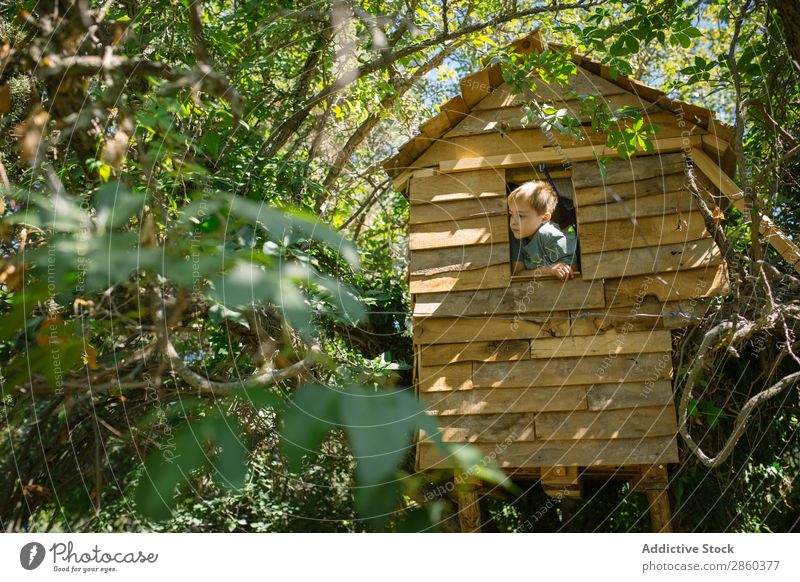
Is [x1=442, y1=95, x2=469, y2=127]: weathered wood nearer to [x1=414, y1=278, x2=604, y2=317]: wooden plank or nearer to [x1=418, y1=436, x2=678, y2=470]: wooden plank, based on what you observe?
[x1=414, y1=278, x2=604, y2=317]: wooden plank

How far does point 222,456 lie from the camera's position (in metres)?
0.78

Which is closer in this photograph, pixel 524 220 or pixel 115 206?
pixel 115 206

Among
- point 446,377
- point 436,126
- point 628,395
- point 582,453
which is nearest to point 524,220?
point 436,126

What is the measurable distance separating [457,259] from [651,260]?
861 mm

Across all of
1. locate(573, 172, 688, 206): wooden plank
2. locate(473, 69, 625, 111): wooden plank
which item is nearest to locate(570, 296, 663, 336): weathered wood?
locate(573, 172, 688, 206): wooden plank

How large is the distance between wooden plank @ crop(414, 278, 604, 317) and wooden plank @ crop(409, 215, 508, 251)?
0.23 m

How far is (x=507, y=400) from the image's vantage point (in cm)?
341

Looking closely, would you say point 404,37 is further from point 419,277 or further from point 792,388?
point 792,388

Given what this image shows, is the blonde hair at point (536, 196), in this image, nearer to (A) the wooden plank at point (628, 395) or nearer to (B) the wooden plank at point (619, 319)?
(B) the wooden plank at point (619, 319)

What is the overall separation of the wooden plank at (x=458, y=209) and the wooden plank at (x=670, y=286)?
1.98ft

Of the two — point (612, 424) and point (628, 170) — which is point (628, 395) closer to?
point (612, 424)

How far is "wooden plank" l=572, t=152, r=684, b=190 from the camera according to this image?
11.2 ft

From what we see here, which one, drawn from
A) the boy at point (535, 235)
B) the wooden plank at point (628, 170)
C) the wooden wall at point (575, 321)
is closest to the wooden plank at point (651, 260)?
the wooden wall at point (575, 321)
